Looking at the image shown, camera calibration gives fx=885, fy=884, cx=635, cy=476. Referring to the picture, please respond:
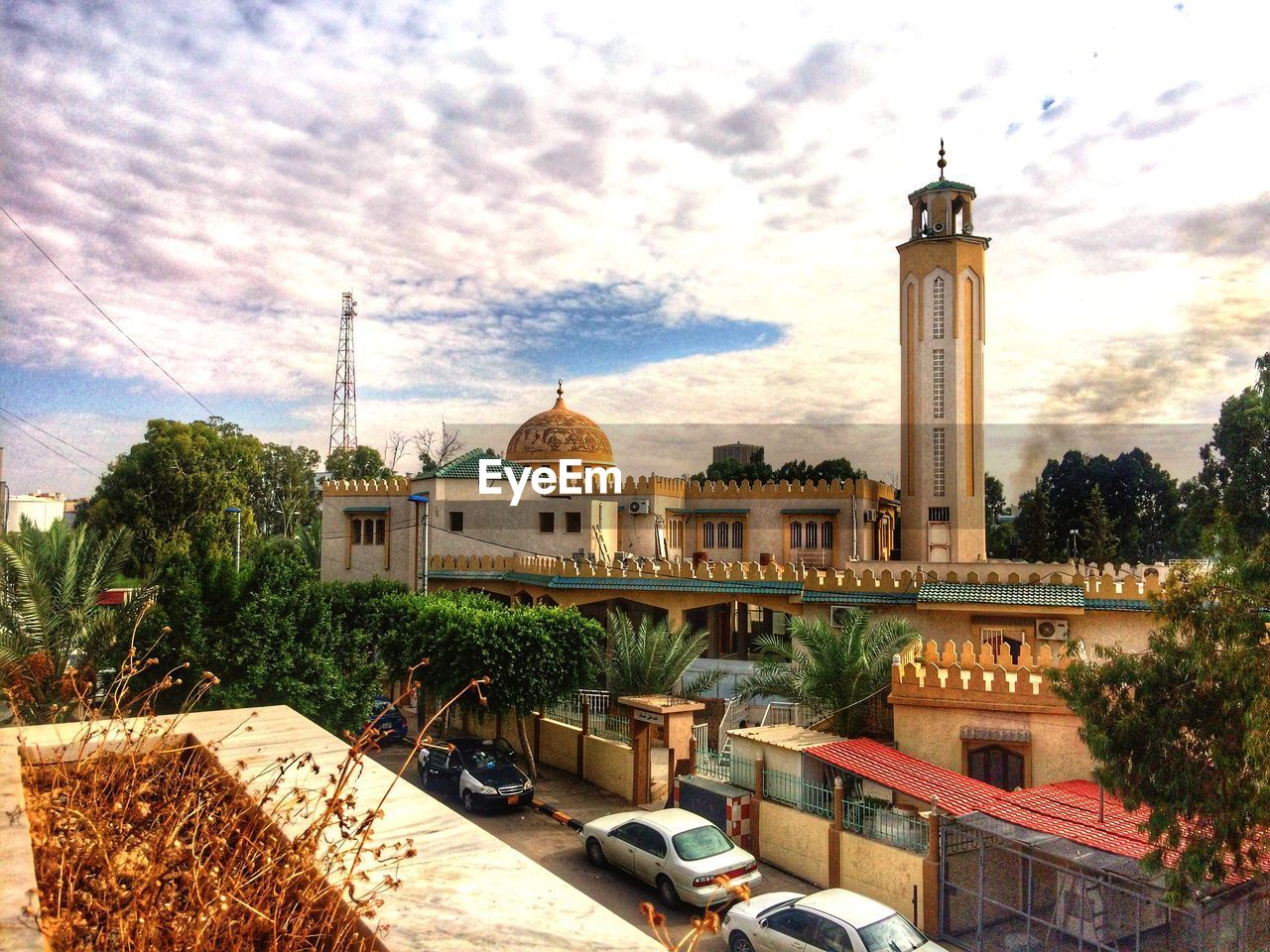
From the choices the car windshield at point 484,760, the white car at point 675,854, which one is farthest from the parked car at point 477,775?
the white car at point 675,854

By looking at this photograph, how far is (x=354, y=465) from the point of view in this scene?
53.5 metres

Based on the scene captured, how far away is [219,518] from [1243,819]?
39.5 m

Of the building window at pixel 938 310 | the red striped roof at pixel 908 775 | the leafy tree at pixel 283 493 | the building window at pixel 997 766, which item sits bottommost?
the building window at pixel 997 766

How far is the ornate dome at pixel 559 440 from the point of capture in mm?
34344

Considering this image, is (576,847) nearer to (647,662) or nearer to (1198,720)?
(647,662)

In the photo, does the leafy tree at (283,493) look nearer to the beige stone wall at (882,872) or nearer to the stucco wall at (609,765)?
the stucco wall at (609,765)

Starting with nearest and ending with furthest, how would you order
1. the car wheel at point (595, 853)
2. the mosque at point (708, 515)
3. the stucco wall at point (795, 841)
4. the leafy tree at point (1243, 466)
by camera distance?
the stucco wall at point (795, 841) → the car wheel at point (595, 853) → the leafy tree at point (1243, 466) → the mosque at point (708, 515)

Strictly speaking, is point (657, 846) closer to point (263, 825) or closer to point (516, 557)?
point (263, 825)

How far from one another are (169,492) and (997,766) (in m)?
35.8

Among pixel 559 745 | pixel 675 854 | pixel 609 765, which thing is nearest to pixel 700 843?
pixel 675 854

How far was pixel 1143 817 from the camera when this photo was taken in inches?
456

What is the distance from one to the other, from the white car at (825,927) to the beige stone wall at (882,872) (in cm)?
179

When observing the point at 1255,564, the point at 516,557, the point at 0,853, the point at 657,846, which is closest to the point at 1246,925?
the point at 1255,564

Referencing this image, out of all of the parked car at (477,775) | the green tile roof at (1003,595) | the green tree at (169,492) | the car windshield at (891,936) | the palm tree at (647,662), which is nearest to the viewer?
the car windshield at (891,936)
